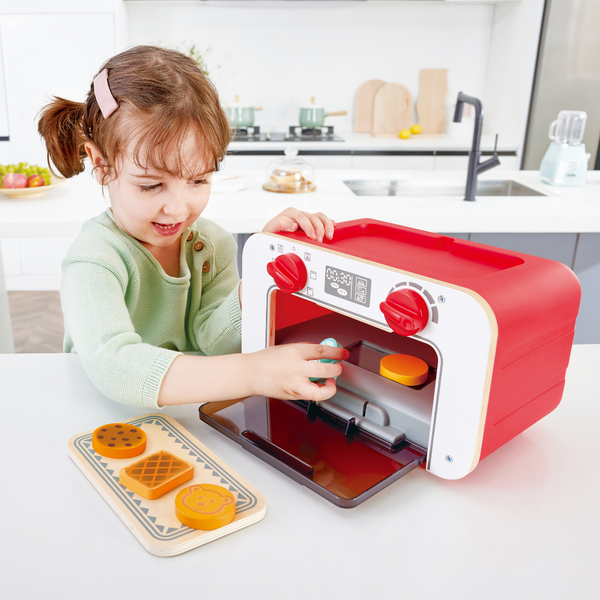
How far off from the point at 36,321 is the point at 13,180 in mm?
1377

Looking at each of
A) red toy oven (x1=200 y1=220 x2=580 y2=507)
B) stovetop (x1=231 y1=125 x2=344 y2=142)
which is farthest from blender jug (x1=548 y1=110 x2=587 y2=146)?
red toy oven (x1=200 y1=220 x2=580 y2=507)

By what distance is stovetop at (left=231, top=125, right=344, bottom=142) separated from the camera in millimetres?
3371

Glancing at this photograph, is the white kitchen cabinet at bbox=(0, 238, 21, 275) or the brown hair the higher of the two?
the brown hair

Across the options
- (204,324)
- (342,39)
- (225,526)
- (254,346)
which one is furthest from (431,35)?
(225,526)

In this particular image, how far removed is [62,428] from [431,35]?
12.3 feet

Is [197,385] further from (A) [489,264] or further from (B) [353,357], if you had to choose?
(A) [489,264]

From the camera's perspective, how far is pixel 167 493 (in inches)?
22.2

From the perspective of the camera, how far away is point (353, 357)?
767 millimetres

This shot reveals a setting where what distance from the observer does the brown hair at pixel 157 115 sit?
2.64 ft

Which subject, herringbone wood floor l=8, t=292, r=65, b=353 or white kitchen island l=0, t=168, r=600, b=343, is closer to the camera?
white kitchen island l=0, t=168, r=600, b=343

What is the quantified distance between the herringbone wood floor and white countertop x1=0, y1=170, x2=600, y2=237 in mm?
932

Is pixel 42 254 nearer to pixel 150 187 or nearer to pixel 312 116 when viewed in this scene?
pixel 312 116

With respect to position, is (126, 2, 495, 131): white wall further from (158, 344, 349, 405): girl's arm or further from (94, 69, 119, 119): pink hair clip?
(158, 344, 349, 405): girl's arm

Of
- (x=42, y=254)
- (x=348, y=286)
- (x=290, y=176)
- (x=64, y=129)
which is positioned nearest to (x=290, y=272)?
(x=348, y=286)
